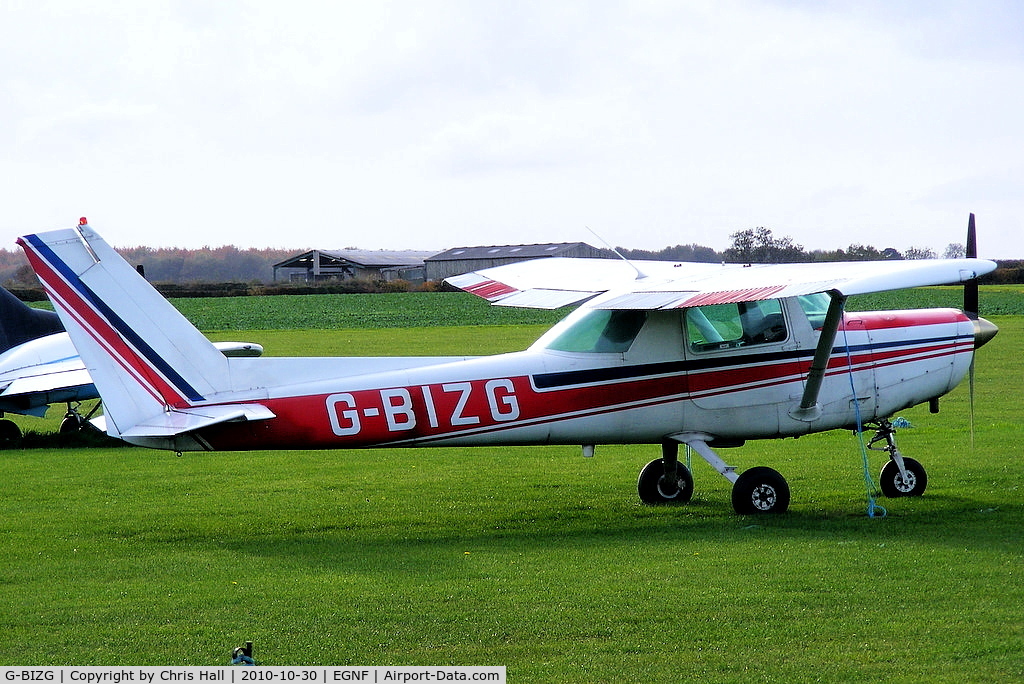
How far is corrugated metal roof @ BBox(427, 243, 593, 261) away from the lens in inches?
2899

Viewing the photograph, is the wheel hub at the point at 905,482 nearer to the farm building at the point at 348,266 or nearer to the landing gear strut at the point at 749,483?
the landing gear strut at the point at 749,483

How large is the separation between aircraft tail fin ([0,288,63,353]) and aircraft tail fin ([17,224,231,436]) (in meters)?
11.6

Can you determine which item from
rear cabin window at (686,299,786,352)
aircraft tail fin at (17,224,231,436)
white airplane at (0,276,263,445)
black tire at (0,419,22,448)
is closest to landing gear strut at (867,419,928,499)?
rear cabin window at (686,299,786,352)

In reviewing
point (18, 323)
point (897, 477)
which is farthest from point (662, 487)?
point (18, 323)

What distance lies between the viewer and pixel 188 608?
6996 millimetres

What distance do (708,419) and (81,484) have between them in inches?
285

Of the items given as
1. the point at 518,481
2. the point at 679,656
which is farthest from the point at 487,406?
the point at 679,656

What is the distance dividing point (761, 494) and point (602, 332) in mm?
2039

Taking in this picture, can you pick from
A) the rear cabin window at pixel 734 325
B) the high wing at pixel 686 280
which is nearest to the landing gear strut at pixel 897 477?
the rear cabin window at pixel 734 325

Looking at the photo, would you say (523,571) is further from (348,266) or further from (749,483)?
(348,266)

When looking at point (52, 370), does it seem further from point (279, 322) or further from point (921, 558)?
point (279, 322)

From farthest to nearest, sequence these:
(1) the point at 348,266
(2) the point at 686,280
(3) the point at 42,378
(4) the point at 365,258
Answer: (4) the point at 365,258, (1) the point at 348,266, (3) the point at 42,378, (2) the point at 686,280

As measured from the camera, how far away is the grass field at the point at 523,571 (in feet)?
19.8

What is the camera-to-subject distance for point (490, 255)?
8219cm
